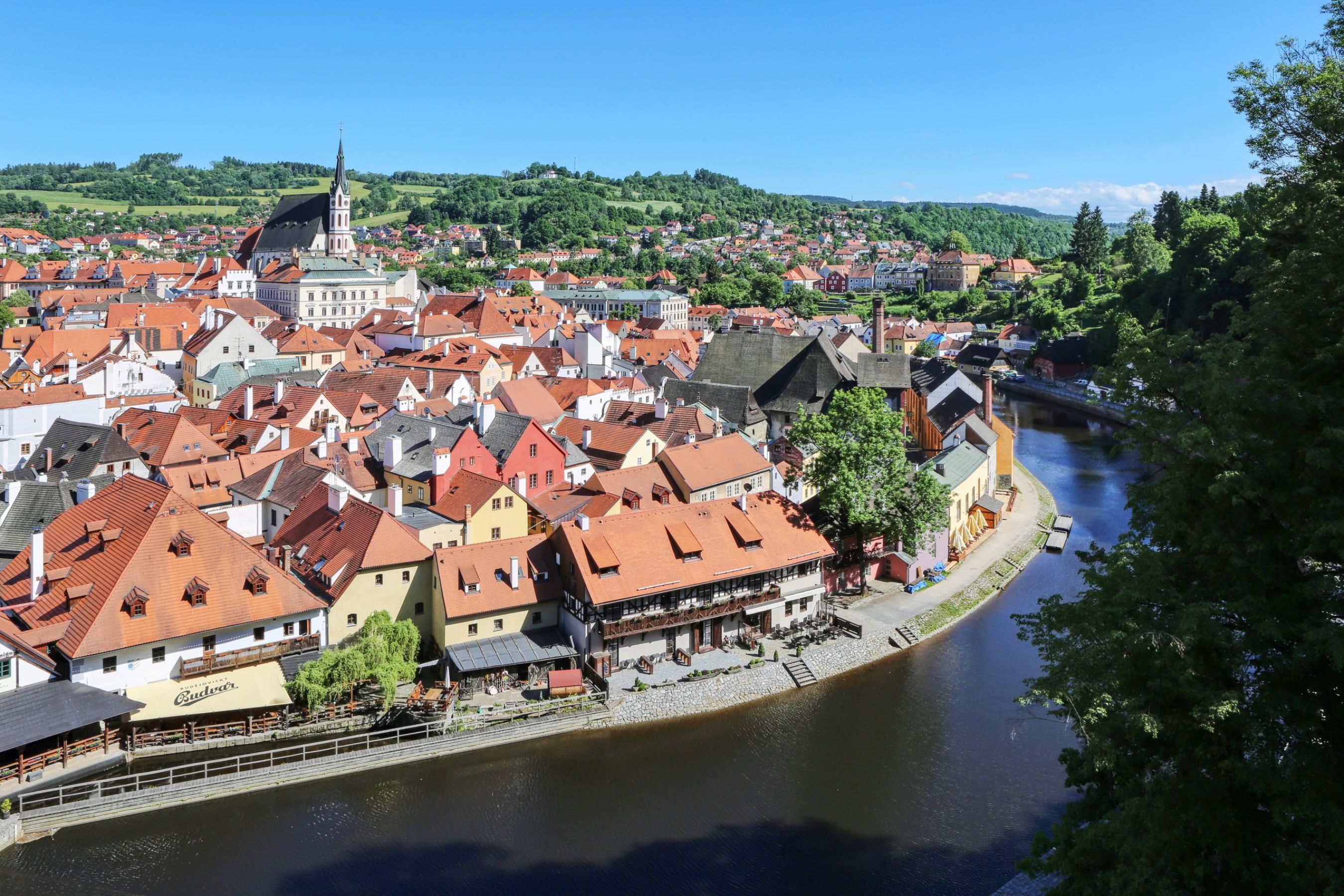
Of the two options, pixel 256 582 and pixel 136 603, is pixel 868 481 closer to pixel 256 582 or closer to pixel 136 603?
pixel 256 582

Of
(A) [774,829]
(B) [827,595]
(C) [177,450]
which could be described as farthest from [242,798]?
(C) [177,450]

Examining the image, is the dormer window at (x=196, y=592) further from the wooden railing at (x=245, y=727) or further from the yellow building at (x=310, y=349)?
the yellow building at (x=310, y=349)

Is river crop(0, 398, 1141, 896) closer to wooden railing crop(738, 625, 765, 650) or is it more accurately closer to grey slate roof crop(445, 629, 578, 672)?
wooden railing crop(738, 625, 765, 650)

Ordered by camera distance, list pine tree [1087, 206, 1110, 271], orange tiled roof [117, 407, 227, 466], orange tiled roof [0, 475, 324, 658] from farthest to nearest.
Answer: pine tree [1087, 206, 1110, 271] → orange tiled roof [117, 407, 227, 466] → orange tiled roof [0, 475, 324, 658]

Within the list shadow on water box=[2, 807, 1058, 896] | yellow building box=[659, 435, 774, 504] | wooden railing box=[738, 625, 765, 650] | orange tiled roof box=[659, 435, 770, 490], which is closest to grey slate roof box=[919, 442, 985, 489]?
yellow building box=[659, 435, 774, 504]

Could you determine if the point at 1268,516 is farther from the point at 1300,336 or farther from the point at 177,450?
the point at 177,450

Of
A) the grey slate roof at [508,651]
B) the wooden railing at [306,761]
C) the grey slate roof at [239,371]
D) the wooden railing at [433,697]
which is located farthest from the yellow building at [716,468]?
the grey slate roof at [239,371]

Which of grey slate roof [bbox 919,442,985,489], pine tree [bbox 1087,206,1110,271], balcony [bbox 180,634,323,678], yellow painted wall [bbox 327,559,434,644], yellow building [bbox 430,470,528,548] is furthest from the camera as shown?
pine tree [bbox 1087,206,1110,271]
